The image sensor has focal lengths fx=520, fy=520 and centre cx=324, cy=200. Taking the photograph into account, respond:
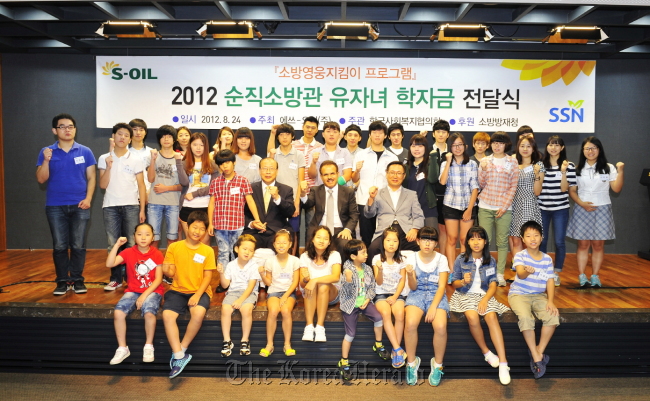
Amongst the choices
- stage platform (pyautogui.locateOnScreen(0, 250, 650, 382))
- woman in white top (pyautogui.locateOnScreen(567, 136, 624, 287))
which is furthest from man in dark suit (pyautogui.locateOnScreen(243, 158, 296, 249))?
woman in white top (pyautogui.locateOnScreen(567, 136, 624, 287))

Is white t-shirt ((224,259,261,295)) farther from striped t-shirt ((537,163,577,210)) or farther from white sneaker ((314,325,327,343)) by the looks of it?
striped t-shirt ((537,163,577,210))

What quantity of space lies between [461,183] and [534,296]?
3.68 ft

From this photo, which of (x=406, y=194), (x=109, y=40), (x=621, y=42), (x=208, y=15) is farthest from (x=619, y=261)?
(x=109, y=40)

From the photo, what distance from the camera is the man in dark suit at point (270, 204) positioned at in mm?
4082

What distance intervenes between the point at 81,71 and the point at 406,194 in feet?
14.6

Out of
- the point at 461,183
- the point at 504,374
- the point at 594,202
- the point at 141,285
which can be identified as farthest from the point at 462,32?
the point at 141,285

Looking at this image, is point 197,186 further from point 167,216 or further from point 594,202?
point 594,202

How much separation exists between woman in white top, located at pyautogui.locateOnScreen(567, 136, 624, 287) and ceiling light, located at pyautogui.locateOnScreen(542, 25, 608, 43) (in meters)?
1.20

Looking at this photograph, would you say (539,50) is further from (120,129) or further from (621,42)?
(120,129)

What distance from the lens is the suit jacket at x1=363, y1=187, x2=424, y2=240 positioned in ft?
13.2

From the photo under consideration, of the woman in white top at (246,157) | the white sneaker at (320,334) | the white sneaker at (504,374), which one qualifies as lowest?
the white sneaker at (504,374)

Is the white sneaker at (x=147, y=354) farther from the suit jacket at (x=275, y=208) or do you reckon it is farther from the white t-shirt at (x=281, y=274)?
the suit jacket at (x=275, y=208)

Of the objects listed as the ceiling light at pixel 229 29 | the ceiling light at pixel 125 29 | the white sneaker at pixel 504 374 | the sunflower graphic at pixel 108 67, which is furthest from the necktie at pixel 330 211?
the sunflower graphic at pixel 108 67

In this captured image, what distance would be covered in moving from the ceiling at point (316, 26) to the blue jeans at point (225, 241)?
2129mm
